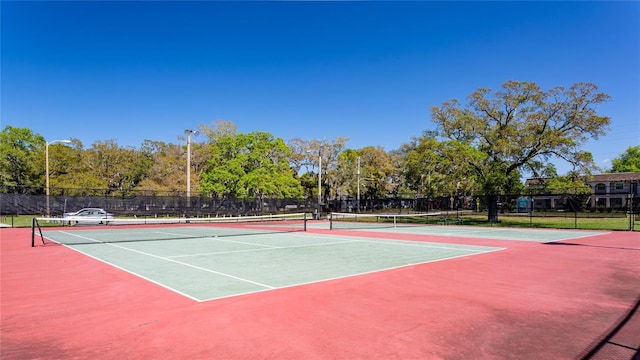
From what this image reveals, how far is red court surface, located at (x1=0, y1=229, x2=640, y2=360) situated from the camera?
520 cm

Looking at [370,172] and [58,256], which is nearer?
[58,256]

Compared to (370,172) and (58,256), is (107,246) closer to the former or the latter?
(58,256)

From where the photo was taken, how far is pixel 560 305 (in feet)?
24.3

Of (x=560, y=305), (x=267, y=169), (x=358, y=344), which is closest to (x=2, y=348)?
(x=358, y=344)

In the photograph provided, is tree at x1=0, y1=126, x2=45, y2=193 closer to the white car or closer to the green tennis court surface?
the white car

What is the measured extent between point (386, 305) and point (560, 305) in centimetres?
319

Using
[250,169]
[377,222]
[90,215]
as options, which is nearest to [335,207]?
[250,169]

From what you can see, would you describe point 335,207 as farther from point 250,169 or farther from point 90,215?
point 90,215

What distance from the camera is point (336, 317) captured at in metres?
6.60

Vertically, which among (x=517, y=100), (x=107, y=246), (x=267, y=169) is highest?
(x=517, y=100)

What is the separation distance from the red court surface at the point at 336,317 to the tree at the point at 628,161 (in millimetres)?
110595

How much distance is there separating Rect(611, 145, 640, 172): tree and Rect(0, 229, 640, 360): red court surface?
11059 cm

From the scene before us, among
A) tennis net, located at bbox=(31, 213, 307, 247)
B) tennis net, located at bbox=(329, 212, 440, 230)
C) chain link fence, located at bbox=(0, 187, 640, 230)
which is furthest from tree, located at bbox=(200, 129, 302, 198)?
tennis net, located at bbox=(329, 212, 440, 230)

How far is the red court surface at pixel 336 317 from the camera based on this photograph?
520 cm
